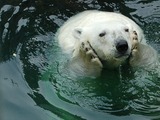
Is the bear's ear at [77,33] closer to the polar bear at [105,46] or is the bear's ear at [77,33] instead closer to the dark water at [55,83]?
the polar bear at [105,46]

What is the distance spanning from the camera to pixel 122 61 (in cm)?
568

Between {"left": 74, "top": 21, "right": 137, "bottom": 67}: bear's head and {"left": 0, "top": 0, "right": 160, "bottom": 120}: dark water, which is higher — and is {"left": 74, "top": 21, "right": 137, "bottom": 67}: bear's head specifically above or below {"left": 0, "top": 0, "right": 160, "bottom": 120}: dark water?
above

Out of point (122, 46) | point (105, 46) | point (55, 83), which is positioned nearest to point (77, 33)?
point (105, 46)

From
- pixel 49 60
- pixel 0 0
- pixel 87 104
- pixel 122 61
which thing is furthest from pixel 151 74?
pixel 0 0

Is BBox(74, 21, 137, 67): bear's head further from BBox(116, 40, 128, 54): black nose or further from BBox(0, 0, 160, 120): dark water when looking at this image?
BBox(0, 0, 160, 120): dark water

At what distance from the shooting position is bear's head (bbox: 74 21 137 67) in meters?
5.36

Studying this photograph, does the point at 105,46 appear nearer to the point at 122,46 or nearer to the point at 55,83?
the point at 122,46

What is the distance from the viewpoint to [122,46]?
17.3 ft

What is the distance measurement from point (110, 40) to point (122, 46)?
28 cm

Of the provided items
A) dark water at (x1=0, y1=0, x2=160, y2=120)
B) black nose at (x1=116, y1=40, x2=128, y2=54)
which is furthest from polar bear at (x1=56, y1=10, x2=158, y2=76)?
dark water at (x1=0, y1=0, x2=160, y2=120)

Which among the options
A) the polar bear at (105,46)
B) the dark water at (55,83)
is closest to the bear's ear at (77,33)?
the polar bear at (105,46)

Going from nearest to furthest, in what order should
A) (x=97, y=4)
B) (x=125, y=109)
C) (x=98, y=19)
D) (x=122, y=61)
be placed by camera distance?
(x=125, y=109) → (x=122, y=61) → (x=98, y=19) → (x=97, y=4)

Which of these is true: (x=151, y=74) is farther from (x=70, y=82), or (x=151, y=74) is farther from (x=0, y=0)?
(x=0, y=0)

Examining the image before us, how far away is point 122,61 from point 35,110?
1246 mm
